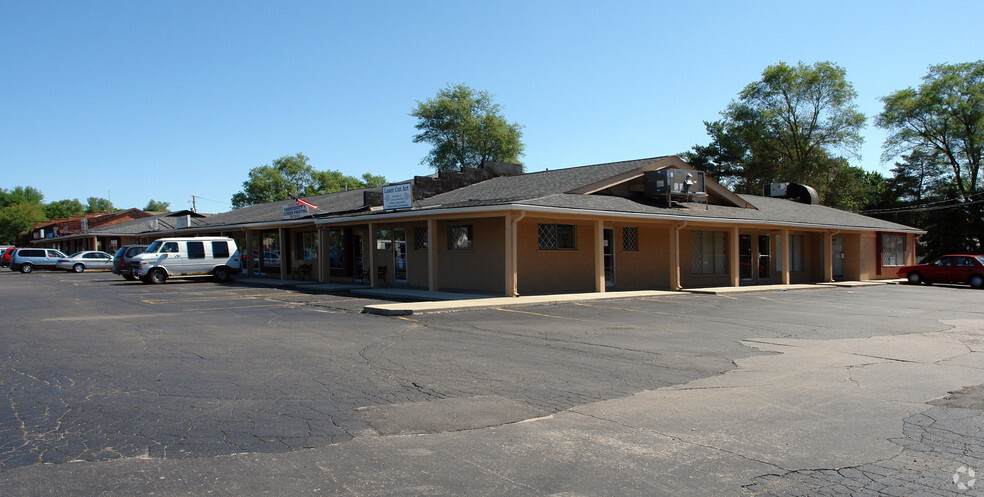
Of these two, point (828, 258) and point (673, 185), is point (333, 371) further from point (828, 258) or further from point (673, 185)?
point (828, 258)

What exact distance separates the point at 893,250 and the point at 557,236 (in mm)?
22494

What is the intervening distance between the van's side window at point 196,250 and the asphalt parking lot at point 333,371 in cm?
952

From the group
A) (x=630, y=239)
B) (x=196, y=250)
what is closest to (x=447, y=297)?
(x=630, y=239)

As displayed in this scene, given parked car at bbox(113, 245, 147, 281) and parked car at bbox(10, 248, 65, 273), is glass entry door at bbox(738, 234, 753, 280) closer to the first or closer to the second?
parked car at bbox(113, 245, 147, 281)

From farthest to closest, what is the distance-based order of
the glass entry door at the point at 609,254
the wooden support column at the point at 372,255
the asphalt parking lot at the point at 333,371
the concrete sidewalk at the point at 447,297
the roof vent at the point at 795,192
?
1. the roof vent at the point at 795,192
2. the wooden support column at the point at 372,255
3. the glass entry door at the point at 609,254
4. the concrete sidewalk at the point at 447,297
5. the asphalt parking lot at the point at 333,371

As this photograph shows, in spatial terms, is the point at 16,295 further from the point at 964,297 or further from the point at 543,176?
the point at 964,297

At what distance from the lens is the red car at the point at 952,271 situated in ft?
85.4

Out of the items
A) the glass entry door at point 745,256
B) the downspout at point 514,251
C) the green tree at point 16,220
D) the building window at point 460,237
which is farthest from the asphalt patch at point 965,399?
the green tree at point 16,220

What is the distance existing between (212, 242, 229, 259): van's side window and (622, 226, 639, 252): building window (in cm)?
1684

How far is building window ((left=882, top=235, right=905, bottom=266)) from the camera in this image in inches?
1232

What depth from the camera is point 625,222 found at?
69.5 ft

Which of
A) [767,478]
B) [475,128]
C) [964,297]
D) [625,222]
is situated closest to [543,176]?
[625,222]

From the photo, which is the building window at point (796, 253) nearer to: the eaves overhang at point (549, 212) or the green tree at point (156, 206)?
the eaves overhang at point (549, 212)

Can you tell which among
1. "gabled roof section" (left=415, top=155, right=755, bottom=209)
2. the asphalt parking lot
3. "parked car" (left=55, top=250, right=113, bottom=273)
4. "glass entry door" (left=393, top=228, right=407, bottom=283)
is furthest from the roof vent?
"parked car" (left=55, top=250, right=113, bottom=273)
